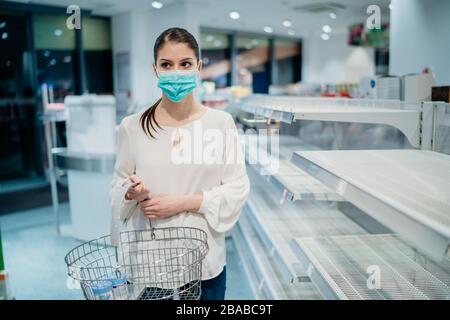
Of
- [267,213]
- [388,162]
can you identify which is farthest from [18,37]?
[388,162]

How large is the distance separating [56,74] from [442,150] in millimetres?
4821

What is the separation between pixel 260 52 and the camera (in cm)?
1001

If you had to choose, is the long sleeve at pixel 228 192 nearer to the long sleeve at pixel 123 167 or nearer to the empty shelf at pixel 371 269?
the long sleeve at pixel 123 167

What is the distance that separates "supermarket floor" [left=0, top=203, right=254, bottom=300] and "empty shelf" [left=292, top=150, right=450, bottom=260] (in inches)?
55.4

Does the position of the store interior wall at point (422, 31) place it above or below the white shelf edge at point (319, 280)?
above

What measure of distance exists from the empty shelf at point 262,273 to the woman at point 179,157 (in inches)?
36.4

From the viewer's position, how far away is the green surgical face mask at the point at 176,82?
1222 millimetres

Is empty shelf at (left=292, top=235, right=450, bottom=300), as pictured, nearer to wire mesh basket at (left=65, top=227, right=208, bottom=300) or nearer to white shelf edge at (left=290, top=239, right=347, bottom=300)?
white shelf edge at (left=290, top=239, right=347, bottom=300)

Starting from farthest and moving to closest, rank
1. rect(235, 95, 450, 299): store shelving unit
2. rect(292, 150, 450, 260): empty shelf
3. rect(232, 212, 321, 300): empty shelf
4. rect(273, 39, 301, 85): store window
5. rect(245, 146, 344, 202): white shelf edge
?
rect(273, 39, 301, 85): store window → rect(232, 212, 321, 300): empty shelf → rect(245, 146, 344, 202): white shelf edge → rect(235, 95, 450, 299): store shelving unit → rect(292, 150, 450, 260): empty shelf

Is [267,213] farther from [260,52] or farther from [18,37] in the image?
[260,52]

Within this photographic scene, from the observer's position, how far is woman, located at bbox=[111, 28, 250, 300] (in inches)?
49.0

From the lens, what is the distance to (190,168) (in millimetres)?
1324

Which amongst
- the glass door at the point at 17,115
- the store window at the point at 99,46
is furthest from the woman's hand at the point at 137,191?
the glass door at the point at 17,115

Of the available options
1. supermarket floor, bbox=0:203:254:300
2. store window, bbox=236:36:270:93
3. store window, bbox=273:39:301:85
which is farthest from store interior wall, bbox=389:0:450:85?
store window, bbox=273:39:301:85
